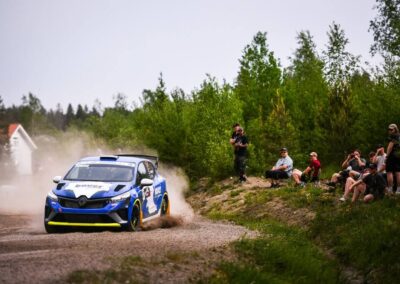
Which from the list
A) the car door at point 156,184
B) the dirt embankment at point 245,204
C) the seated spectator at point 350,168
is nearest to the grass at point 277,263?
the dirt embankment at point 245,204

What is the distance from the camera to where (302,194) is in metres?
21.0

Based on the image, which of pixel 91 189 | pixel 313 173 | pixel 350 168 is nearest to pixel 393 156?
pixel 350 168

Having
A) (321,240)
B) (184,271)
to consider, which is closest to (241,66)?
(321,240)

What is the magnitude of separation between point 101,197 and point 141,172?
7.87ft

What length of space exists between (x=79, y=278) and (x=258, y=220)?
12386 millimetres

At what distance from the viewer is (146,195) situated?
1689 cm

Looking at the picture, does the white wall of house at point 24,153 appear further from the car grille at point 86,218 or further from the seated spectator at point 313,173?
the car grille at point 86,218

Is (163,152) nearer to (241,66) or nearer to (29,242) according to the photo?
(241,66)

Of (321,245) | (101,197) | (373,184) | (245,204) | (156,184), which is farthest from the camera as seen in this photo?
(245,204)

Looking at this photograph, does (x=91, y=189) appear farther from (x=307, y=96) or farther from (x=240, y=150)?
(x=307, y=96)

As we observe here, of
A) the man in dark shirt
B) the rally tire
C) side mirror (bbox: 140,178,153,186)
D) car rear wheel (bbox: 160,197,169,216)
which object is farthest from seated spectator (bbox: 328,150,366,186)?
the rally tire

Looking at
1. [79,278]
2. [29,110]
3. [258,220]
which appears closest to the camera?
[79,278]

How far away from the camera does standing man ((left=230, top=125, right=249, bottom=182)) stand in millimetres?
25938

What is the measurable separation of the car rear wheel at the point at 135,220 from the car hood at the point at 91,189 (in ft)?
1.64
